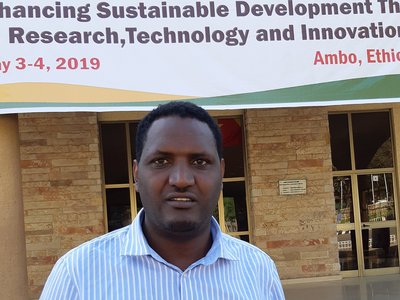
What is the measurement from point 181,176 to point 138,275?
34 cm

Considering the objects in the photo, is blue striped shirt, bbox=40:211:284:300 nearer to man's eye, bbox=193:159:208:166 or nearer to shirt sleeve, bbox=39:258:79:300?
shirt sleeve, bbox=39:258:79:300

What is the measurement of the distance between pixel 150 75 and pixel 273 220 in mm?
4677

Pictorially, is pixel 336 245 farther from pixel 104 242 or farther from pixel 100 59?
pixel 104 242

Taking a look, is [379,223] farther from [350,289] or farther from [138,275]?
[138,275]

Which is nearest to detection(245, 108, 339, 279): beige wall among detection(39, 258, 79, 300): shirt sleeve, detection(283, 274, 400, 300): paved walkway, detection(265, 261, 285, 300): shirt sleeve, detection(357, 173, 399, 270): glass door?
detection(283, 274, 400, 300): paved walkway

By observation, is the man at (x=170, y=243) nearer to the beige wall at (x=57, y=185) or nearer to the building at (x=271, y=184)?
the building at (x=271, y=184)

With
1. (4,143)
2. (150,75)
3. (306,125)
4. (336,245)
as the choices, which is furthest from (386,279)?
(4,143)

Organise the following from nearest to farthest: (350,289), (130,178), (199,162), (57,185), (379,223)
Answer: (199,162), (350,289), (57,185), (130,178), (379,223)

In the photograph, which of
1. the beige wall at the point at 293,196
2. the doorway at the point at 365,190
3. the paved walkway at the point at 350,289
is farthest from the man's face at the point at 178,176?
the doorway at the point at 365,190

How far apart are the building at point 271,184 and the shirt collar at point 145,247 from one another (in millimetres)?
7719

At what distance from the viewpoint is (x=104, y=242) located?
181cm

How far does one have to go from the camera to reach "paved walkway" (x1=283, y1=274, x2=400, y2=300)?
8.48m

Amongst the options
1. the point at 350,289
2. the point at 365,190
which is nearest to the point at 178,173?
the point at 350,289

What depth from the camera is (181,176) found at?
5.71 ft
